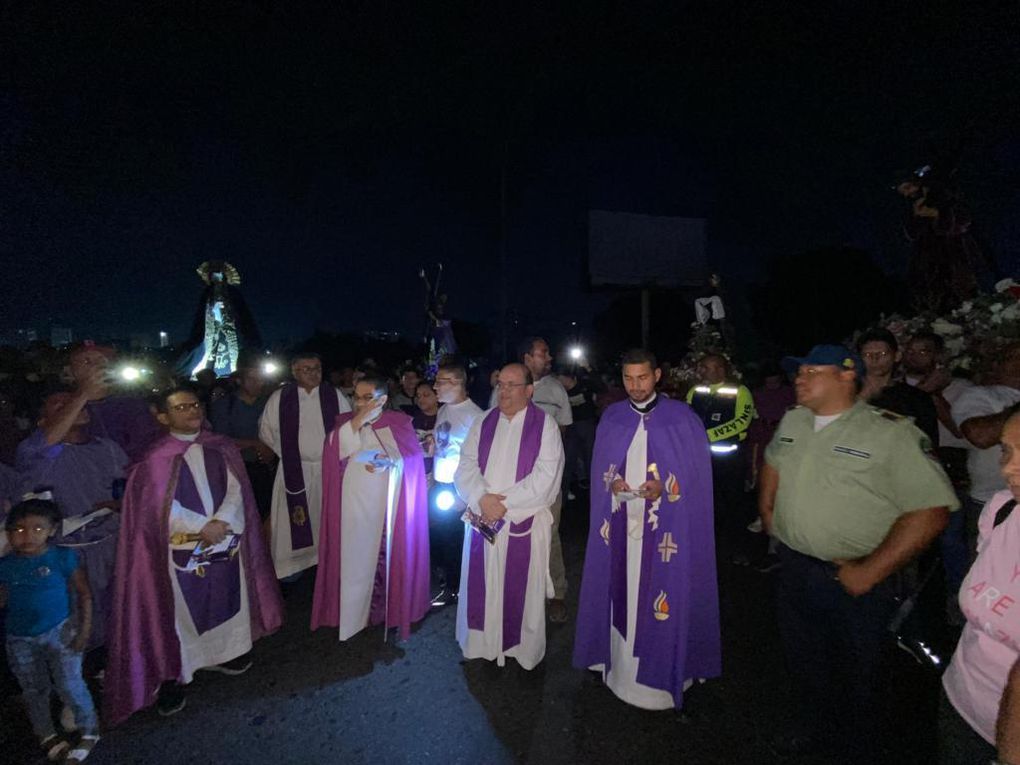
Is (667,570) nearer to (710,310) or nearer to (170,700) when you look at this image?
(170,700)

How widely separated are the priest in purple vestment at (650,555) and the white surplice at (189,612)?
2441 mm

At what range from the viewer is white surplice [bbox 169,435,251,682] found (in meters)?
3.30

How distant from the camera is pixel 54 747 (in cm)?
282

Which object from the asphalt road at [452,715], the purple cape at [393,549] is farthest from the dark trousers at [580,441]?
the asphalt road at [452,715]

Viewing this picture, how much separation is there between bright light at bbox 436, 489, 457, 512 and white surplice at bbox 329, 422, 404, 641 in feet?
1.81

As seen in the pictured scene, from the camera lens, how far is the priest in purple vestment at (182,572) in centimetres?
311

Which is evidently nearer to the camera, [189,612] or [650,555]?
[650,555]

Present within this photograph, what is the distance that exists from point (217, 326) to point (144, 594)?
15308mm

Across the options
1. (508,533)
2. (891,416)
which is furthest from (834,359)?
(508,533)

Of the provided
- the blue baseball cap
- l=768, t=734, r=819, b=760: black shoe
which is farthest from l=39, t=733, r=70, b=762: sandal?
the blue baseball cap

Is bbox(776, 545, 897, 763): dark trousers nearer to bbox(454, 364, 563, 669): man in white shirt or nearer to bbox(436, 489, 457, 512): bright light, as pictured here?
bbox(454, 364, 563, 669): man in white shirt

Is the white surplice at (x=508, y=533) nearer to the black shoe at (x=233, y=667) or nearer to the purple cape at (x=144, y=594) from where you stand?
the black shoe at (x=233, y=667)

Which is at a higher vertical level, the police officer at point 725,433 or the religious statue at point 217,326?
the religious statue at point 217,326

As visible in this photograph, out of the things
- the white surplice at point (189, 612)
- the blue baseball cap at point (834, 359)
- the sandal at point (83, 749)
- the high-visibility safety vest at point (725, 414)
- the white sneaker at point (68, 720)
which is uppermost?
the blue baseball cap at point (834, 359)
